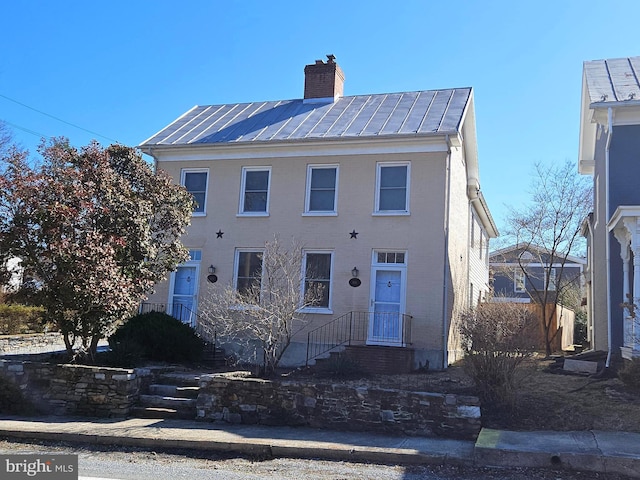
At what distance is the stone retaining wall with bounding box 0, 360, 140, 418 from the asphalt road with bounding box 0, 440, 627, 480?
209 centimetres

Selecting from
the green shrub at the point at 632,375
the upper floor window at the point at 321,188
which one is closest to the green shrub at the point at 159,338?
the upper floor window at the point at 321,188

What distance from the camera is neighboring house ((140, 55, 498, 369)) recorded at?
1434cm

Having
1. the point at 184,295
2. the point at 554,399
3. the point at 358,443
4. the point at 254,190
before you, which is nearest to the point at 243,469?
the point at 358,443

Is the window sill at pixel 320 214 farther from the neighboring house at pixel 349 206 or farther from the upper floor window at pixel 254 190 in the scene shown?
the upper floor window at pixel 254 190

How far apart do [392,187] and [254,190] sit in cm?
384

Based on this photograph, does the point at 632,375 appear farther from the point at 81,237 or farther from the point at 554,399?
the point at 81,237

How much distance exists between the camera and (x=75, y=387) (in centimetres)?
1043

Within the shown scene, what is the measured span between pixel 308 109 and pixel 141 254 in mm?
8221

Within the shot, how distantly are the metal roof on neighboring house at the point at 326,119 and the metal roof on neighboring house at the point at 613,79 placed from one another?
315 centimetres

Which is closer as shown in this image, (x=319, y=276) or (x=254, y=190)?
(x=319, y=276)

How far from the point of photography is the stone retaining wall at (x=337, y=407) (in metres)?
8.69

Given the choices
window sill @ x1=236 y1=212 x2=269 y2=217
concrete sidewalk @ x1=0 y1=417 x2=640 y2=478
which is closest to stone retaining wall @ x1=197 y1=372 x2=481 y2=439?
concrete sidewalk @ x1=0 y1=417 x2=640 y2=478

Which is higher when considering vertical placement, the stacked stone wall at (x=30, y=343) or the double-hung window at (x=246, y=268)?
the double-hung window at (x=246, y=268)

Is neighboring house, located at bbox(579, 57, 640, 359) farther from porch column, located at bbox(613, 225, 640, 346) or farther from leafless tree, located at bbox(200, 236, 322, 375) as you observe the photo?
leafless tree, located at bbox(200, 236, 322, 375)
